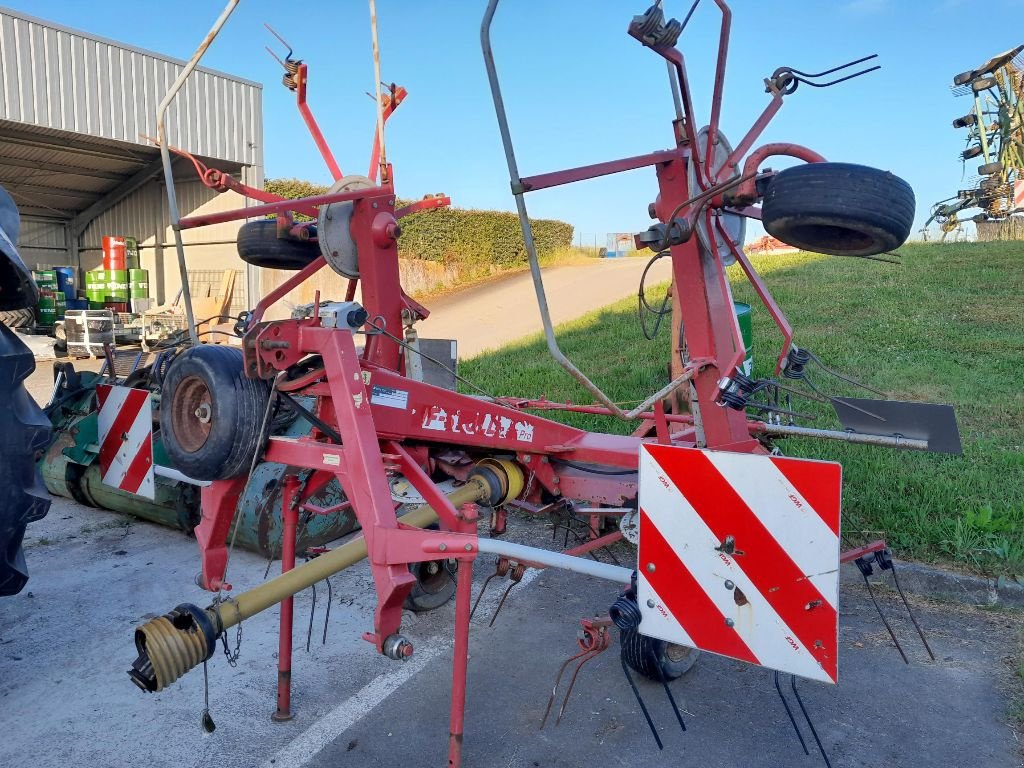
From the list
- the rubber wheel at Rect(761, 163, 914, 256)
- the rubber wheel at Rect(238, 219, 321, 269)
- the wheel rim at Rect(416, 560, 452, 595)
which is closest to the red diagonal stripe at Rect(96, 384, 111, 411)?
the rubber wheel at Rect(238, 219, 321, 269)

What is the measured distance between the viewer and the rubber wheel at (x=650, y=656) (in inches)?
116

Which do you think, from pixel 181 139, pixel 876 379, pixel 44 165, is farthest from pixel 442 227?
pixel 876 379

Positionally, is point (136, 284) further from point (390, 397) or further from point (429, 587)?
point (390, 397)

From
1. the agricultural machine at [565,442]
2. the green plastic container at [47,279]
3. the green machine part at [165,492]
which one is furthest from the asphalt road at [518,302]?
the green plastic container at [47,279]

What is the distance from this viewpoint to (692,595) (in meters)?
2.33

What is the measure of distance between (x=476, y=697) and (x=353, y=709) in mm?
474

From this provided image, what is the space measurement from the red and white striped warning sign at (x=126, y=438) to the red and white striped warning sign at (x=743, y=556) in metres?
3.12


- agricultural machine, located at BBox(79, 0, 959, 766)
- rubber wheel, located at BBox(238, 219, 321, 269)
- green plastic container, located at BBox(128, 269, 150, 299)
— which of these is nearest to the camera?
agricultural machine, located at BBox(79, 0, 959, 766)

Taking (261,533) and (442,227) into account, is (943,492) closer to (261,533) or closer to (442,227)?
(261,533)

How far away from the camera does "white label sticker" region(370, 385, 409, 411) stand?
9.67 feet

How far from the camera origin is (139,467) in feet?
14.5

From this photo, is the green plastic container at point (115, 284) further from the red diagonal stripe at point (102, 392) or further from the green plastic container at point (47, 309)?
the red diagonal stripe at point (102, 392)

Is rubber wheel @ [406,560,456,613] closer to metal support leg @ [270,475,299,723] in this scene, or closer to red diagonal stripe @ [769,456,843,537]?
metal support leg @ [270,475,299,723]

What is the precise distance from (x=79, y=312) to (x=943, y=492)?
47.9ft
